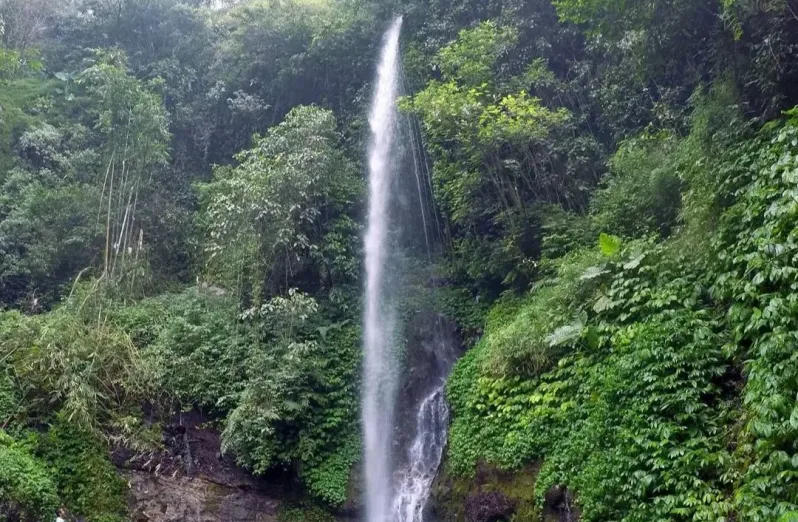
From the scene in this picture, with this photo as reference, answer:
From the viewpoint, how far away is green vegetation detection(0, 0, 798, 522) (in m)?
6.57

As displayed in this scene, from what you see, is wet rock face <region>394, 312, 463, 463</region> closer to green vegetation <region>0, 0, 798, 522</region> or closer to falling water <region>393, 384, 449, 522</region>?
falling water <region>393, 384, 449, 522</region>

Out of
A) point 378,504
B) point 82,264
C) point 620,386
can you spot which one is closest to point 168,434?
point 378,504

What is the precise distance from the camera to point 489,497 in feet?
27.6

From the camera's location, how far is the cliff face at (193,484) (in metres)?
9.66

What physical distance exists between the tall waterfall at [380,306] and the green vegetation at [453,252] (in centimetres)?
36

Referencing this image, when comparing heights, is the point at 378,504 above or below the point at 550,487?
below

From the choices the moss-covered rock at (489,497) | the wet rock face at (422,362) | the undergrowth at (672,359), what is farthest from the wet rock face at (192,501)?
the undergrowth at (672,359)

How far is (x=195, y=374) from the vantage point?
11.1m

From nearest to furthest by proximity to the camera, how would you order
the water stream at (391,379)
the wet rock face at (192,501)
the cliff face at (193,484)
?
1. the wet rock face at (192,501)
2. the cliff face at (193,484)
3. the water stream at (391,379)

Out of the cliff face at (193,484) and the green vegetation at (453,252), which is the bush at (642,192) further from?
the cliff face at (193,484)

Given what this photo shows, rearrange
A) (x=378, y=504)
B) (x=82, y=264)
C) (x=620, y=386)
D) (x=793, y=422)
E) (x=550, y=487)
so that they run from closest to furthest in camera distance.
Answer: (x=793, y=422), (x=620, y=386), (x=550, y=487), (x=378, y=504), (x=82, y=264)

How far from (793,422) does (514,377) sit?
15.5 feet

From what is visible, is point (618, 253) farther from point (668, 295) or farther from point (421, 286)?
point (421, 286)

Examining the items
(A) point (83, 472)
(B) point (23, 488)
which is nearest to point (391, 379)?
(A) point (83, 472)
